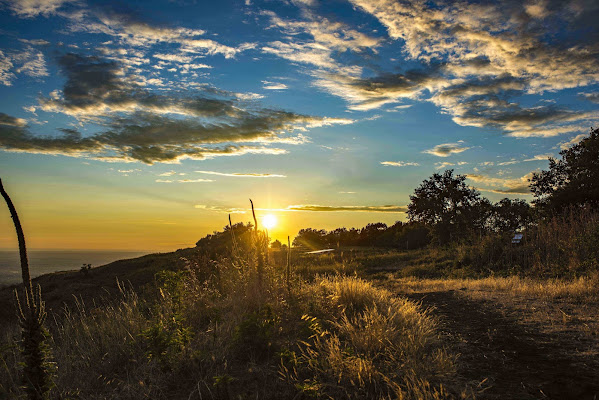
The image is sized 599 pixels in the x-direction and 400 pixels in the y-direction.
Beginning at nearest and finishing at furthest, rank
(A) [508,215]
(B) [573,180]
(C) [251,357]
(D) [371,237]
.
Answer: (C) [251,357]
(B) [573,180]
(A) [508,215]
(D) [371,237]

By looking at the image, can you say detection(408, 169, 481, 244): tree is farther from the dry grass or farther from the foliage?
the dry grass

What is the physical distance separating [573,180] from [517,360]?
90.1ft

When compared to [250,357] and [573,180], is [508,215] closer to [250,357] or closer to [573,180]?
[573,180]

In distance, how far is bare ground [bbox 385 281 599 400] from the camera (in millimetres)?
3645

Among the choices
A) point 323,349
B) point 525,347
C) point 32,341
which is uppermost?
point 32,341

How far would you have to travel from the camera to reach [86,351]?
215 inches

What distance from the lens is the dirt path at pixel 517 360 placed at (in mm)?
3576

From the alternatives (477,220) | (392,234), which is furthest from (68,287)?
(392,234)

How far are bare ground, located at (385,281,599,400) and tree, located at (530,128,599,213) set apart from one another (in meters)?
21.8

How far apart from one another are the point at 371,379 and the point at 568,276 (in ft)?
32.9

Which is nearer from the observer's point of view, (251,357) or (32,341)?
(32,341)

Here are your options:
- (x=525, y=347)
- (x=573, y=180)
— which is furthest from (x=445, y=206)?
(x=525, y=347)

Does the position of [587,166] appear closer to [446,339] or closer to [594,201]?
[594,201]

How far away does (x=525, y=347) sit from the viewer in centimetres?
494
